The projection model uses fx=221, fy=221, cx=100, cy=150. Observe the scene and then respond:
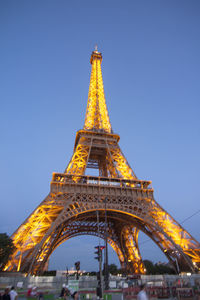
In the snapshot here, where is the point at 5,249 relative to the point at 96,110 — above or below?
below

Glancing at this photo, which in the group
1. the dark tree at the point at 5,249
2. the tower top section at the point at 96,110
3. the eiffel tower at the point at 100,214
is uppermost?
the tower top section at the point at 96,110

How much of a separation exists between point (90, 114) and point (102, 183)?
55.6 feet

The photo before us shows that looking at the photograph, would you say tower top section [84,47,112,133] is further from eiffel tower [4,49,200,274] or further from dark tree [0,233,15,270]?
dark tree [0,233,15,270]

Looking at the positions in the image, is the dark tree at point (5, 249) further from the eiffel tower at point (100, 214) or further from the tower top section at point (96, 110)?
the tower top section at point (96, 110)

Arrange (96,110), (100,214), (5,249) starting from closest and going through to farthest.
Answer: (5,249), (100,214), (96,110)

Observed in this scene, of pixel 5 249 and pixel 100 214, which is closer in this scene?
pixel 5 249

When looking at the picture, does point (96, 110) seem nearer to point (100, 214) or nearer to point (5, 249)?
point (100, 214)

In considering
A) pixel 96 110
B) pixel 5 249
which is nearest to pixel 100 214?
pixel 5 249

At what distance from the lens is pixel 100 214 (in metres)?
35.3

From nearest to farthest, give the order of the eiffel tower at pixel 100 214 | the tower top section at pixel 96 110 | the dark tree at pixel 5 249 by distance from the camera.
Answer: the dark tree at pixel 5 249, the eiffel tower at pixel 100 214, the tower top section at pixel 96 110

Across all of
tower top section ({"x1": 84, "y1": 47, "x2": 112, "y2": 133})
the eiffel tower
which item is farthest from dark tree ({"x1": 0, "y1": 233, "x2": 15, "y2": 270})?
tower top section ({"x1": 84, "y1": 47, "x2": 112, "y2": 133})

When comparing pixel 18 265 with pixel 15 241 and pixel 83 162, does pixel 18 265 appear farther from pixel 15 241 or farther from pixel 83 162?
pixel 83 162

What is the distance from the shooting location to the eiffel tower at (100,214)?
23594 millimetres

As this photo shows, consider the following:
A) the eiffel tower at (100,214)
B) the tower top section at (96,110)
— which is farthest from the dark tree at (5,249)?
the tower top section at (96,110)
